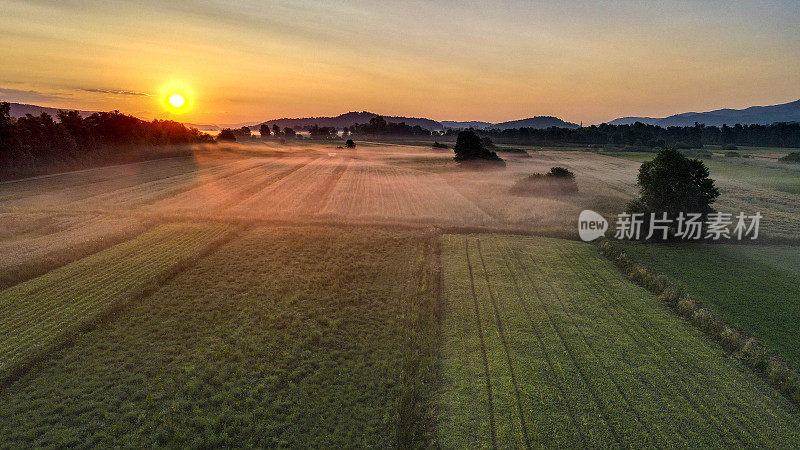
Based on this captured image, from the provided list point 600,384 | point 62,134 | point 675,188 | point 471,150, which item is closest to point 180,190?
point 62,134

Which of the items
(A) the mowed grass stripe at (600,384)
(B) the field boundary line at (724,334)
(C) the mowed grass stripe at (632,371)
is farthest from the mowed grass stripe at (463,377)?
(B) the field boundary line at (724,334)

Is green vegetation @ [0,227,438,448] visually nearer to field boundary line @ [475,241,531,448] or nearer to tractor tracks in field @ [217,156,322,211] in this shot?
field boundary line @ [475,241,531,448]

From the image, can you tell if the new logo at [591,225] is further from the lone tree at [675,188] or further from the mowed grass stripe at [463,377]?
the mowed grass stripe at [463,377]

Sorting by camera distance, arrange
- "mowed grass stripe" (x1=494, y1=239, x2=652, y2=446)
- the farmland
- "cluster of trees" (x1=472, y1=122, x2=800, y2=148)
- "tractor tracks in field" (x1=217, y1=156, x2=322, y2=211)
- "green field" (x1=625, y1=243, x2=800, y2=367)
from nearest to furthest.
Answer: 1. "mowed grass stripe" (x1=494, y1=239, x2=652, y2=446)
2. the farmland
3. "green field" (x1=625, y1=243, x2=800, y2=367)
4. "tractor tracks in field" (x1=217, y1=156, x2=322, y2=211)
5. "cluster of trees" (x1=472, y1=122, x2=800, y2=148)

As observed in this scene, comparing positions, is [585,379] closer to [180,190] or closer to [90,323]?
[90,323]

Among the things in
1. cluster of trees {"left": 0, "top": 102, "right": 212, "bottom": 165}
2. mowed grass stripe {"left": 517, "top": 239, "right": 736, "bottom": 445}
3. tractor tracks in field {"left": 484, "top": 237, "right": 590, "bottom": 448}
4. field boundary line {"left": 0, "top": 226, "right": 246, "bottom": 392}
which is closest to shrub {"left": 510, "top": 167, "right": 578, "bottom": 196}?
mowed grass stripe {"left": 517, "top": 239, "right": 736, "bottom": 445}

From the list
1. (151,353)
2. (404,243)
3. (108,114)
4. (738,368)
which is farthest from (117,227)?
(108,114)
